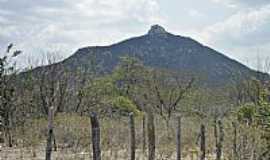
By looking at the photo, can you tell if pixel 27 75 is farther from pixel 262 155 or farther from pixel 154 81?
pixel 262 155

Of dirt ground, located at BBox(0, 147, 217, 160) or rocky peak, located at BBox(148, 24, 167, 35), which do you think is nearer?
dirt ground, located at BBox(0, 147, 217, 160)

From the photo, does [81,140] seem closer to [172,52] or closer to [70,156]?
[70,156]

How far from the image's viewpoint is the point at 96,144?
30.7 feet

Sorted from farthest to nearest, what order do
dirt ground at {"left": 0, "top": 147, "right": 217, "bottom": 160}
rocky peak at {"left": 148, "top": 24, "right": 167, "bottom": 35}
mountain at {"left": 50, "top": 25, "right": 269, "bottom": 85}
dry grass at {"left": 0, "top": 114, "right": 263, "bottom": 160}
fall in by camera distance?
rocky peak at {"left": 148, "top": 24, "right": 167, "bottom": 35} < mountain at {"left": 50, "top": 25, "right": 269, "bottom": 85} < dry grass at {"left": 0, "top": 114, "right": 263, "bottom": 160} < dirt ground at {"left": 0, "top": 147, "right": 217, "bottom": 160}

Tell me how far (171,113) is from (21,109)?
14474 mm

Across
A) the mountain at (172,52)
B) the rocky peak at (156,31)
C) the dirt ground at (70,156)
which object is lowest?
the dirt ground at (70,156)

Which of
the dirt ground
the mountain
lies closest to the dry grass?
the dirt ground

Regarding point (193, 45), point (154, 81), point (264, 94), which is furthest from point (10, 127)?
point (193, 45)

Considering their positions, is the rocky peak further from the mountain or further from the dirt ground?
the dirt ground

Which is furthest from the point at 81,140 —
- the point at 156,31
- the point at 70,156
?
the point at 156,31

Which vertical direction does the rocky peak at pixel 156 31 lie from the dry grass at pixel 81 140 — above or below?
above

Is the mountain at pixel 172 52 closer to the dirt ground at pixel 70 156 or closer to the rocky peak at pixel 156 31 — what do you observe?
the rocky peak at pixel 156 31

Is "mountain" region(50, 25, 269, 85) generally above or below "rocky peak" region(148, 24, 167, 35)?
below

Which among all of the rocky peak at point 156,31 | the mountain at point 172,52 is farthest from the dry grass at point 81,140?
the rocky peak at point 156,31
